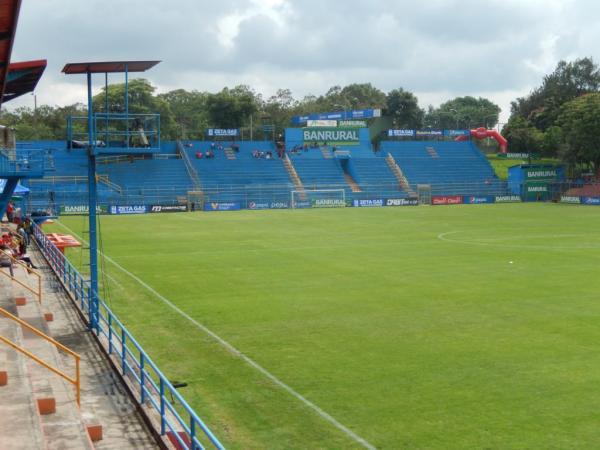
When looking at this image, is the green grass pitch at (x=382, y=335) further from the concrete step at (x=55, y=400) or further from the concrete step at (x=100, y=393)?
the concrete step at (x=55, y=400)

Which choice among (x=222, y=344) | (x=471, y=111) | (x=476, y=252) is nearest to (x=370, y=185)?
(x=476, y=252)

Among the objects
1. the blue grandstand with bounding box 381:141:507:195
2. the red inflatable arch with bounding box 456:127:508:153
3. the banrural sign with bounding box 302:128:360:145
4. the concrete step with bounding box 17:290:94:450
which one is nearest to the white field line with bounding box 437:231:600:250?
the concrete step with bounding box 17:290:94:450

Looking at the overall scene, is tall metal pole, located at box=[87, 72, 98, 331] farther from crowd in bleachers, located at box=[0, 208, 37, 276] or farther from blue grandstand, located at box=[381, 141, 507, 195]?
blue grandstand, located at box=[381, 141, 507, 195]

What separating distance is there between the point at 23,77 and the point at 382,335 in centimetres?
1233

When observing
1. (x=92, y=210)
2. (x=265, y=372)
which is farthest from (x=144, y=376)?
(x=92, y=210)

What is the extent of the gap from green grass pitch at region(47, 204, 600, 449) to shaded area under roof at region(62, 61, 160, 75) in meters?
7.19

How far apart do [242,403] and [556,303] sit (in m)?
12.9

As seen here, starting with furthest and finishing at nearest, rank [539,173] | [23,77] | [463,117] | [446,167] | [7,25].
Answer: [463,117]
[446,167]
[539,173]
[23,77]
[7,25]

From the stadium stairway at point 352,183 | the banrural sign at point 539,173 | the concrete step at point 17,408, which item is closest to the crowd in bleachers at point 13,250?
the concrete step at point 17,408

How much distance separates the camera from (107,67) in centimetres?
1827

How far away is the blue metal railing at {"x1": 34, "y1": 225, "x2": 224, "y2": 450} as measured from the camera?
10.3 meters

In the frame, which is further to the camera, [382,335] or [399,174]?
[399,174]

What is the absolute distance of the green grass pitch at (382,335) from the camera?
12.6 metres

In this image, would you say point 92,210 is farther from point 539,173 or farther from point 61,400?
point 539,173
